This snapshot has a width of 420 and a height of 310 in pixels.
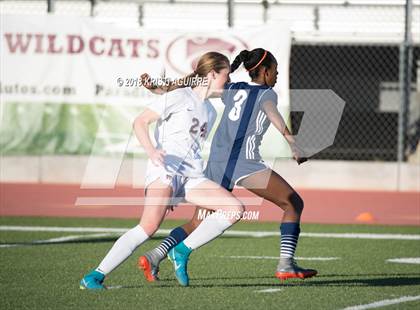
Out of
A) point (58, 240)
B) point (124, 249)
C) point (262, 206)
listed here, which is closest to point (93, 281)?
point (124, 249)

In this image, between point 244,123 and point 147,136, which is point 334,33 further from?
point 147,136

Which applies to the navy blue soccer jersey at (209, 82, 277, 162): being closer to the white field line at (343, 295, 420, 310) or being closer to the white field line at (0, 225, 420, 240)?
the white field line at (343, 295, 420, 310)

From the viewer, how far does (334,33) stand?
1820 centimetres

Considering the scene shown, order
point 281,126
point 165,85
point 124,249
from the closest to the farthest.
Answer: point 124,249
point 165,85
point 281,126

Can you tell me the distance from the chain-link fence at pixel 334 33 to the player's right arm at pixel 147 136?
9.14m

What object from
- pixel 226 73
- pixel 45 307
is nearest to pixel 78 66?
pixel 226 73

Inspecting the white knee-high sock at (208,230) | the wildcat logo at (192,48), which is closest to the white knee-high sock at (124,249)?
the white knee-high sock at (208,230)

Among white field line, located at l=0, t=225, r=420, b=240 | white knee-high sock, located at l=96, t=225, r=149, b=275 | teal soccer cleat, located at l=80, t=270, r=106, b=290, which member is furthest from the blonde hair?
white field line, located at l=0, t=225, r=420, b=240

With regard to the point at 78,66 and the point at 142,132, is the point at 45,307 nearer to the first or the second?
the point at 142,132

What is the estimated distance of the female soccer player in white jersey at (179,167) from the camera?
290 inches

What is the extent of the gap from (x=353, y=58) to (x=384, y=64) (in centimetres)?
97

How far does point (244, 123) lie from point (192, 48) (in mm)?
8383

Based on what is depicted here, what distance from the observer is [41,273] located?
855 centimetres

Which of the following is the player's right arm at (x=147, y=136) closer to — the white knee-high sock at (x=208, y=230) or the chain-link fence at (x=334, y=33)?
the white knee-high sock at (x=208, y=230)
